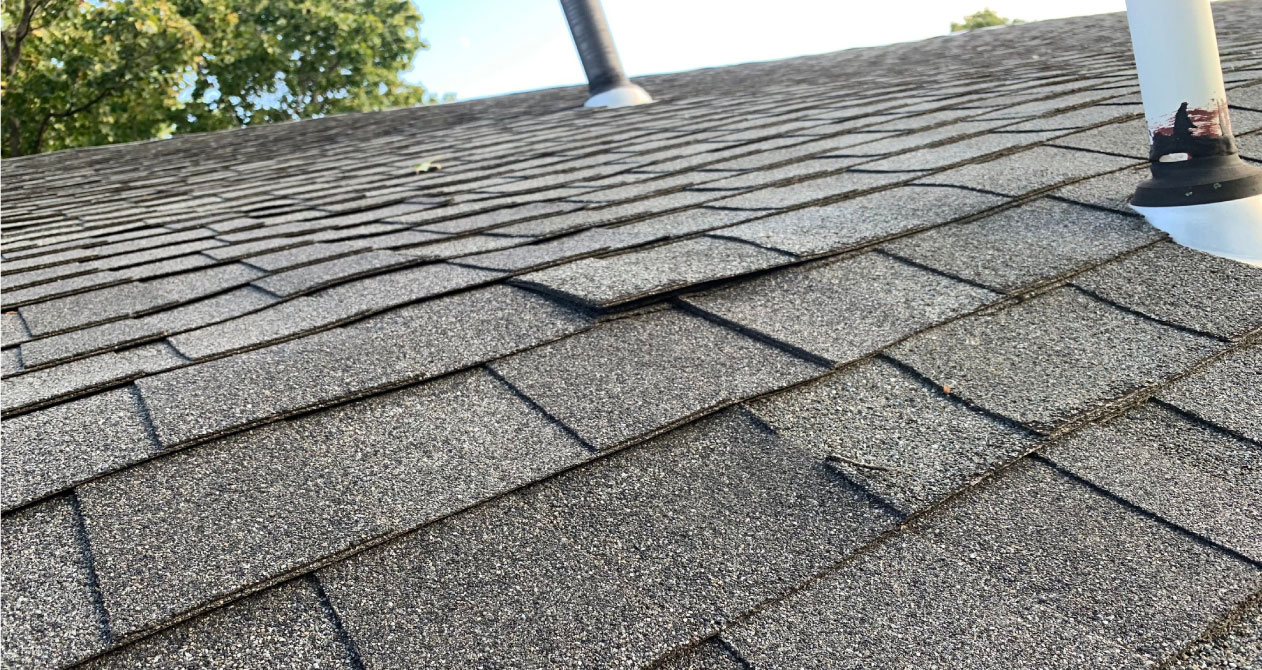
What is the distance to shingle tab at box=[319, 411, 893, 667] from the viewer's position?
1.12 meters

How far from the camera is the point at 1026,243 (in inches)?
85.6

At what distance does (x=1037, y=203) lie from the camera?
242 cm

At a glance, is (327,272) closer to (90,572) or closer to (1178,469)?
(90,572)

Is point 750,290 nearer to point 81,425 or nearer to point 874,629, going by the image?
point 874,629

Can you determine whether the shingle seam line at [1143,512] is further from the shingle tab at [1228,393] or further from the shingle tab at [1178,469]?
the shingle tab at [1228,393]

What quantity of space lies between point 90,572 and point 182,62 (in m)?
21.6

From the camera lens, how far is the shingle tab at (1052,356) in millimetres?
1548

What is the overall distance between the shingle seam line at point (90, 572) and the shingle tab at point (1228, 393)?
1.61 m

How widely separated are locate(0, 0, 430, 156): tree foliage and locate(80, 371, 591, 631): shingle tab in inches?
754

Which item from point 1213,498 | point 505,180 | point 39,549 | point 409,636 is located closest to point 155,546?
point 39,549

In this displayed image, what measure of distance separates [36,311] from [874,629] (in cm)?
232

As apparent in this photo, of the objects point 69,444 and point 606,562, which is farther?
point 69,444

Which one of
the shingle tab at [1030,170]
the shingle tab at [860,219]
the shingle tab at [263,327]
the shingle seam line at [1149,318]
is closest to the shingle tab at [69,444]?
the shingle tab at [263,327]

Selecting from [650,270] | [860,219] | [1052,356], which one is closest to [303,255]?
[650,270]
